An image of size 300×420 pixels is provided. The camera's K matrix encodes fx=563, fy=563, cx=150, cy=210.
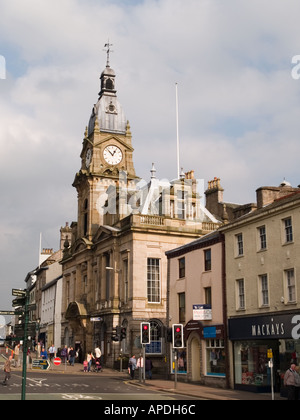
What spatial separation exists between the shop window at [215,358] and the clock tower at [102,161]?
28182mm

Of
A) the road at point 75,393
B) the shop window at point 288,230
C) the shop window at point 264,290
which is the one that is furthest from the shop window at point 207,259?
the road at point 75,393

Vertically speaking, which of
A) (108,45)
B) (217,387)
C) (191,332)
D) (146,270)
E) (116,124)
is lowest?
(217,387)

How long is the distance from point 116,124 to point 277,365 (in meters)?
42.4

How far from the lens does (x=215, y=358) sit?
34.5 meters

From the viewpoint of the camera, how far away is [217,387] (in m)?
33.5

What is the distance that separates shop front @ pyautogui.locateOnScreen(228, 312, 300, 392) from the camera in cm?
2790

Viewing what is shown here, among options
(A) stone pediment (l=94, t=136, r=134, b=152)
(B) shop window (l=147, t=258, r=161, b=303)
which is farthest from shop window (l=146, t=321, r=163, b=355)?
(A) stone pediment (l=94, t=136, r=134, b=152)

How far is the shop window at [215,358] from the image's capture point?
110 feet

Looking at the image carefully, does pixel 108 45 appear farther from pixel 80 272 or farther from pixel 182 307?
pixel 182 307

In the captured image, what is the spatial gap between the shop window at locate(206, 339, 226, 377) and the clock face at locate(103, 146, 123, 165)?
108 feet

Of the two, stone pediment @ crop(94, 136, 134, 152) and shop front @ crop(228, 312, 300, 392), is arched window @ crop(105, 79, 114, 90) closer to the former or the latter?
stone pediment @ crop(94, 136, 134, 152)
